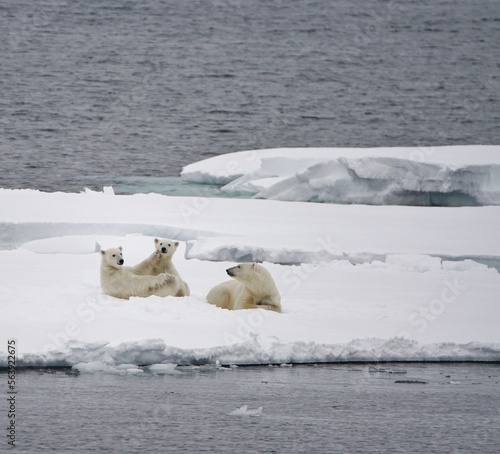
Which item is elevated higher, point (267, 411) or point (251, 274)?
point (251, 274)

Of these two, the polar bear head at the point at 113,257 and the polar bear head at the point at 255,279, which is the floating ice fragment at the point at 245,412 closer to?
the polar bear head at the point at 255,279

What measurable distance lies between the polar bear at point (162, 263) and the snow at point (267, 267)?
0.83 ft

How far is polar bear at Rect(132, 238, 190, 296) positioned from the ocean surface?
6.22ft

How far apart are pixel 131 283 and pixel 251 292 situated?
1.12 metres

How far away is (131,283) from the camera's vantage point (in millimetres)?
11055

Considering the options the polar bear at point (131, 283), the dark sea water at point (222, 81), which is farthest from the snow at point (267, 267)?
the dark sea water at point (222, 81)

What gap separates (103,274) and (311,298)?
2082mm

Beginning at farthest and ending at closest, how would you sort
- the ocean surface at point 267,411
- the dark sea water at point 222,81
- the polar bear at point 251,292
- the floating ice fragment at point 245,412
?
the dark sea water at point 222,81 < the polar bear at point 251,292 < the floating ice fragment at point 245,412 < the ocean surface at point 267,411

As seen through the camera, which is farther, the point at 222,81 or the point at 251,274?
the point at 222,81

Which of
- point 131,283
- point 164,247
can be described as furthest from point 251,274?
point 131,283

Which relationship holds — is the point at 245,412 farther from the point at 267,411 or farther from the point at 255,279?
the point at 255,279

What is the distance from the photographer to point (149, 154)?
34875 millimetres

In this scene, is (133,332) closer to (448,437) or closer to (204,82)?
(448,437)

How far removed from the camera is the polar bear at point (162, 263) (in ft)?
36.7
